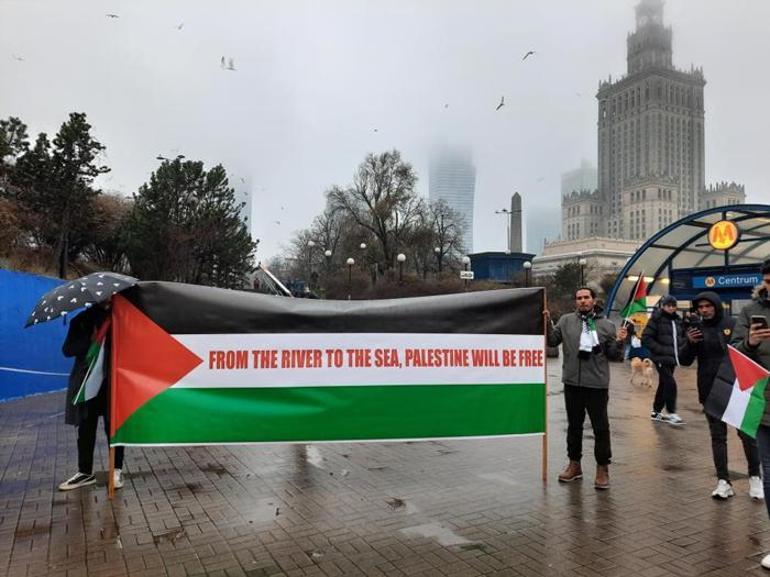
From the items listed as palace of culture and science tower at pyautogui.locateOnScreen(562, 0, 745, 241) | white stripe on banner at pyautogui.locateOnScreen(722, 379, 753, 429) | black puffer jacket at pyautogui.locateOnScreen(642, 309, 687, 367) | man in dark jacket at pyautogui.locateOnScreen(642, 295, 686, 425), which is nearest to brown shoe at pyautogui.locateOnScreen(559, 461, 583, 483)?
white stripe on banner at pyautogui.locateOnScreen(722, 379, 753, 429)

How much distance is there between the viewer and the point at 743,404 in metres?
4.37

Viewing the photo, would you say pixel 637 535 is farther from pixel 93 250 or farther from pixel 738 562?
pixel 93 250

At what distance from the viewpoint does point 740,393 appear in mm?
4406

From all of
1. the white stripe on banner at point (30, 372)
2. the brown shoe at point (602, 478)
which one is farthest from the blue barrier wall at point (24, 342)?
the brown shoe at point (602, 478)

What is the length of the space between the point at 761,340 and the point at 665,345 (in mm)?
4501

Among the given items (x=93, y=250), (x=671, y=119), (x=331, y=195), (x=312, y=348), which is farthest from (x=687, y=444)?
(x=671, y=119)

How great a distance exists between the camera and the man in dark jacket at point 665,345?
8.45m

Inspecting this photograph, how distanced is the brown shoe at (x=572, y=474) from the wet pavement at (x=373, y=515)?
95 mm

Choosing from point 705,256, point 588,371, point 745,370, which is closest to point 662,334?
point 588,371

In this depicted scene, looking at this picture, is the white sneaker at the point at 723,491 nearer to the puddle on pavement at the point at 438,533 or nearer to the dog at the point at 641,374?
the puddle on pavement at the point at 438,533

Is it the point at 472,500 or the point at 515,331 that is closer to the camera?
the point at 472,500

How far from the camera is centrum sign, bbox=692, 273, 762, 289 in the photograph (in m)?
20.5

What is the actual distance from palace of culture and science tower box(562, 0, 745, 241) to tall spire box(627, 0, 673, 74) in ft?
0.94

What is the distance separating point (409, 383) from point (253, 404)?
143 cm
